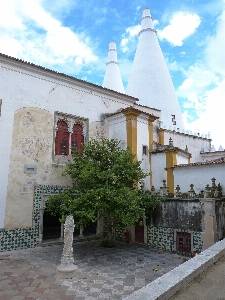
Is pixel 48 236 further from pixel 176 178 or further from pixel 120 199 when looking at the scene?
pixel 176 178

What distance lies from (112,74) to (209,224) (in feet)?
93.0

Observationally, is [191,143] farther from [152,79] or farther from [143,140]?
[143,140]

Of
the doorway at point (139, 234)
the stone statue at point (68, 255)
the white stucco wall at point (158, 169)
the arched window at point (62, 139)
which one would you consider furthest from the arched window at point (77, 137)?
the stone statue at point (68, 255)

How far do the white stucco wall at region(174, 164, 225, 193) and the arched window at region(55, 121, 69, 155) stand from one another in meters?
6.14

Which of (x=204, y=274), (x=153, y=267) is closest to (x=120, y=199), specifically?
(x=153, y=267)

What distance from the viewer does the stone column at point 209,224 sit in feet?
31.5

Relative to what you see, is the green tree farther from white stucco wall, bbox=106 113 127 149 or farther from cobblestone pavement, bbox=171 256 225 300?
cobblestone pavement, bbox=171 256 225 300

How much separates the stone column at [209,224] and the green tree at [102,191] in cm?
257

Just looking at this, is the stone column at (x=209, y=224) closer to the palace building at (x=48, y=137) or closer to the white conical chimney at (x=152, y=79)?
the palace building at (x=48, y=137)

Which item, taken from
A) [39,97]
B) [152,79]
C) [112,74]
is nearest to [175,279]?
[39,97]

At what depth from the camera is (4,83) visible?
434 inches

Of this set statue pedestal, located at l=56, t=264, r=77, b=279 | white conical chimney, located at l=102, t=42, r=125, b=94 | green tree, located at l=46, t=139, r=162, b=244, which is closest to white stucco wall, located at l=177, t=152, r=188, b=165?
green tree, located at l=46, t=139, r=162, b=244

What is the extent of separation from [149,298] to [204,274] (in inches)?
71.0

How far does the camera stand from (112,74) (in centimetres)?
3422
